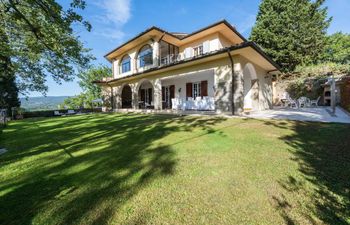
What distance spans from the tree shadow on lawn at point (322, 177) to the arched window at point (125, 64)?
1858cm

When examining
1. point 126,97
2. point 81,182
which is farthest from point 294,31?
point 81,182

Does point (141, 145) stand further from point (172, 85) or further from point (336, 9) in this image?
point (336, 9)

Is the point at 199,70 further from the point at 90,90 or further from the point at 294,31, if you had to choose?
the point at 90,90

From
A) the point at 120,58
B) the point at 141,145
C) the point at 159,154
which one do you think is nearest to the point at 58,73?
the point at 120,58

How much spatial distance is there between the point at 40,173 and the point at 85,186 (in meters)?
1.34

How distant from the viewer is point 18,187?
3.06 meters

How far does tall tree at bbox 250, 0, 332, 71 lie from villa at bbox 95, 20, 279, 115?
10.7 meters

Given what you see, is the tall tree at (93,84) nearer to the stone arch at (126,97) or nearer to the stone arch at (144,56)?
the stone arch at (126,97)

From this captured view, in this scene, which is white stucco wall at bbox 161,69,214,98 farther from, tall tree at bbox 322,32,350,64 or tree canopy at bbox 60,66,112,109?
tree canopy at bbox 60,66,112,109

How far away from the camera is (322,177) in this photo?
121 inches

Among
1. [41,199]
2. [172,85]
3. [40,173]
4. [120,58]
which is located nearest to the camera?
[41,199]

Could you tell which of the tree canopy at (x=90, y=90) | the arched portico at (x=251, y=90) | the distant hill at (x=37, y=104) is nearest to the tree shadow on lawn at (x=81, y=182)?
the arched portico at (x=251, y=90)

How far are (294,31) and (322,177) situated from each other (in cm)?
2814

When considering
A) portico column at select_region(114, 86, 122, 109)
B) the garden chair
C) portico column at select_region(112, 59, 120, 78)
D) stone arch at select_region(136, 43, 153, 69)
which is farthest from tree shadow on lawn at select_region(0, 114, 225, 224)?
portico column at select_region(112, 59, 120, 78)
